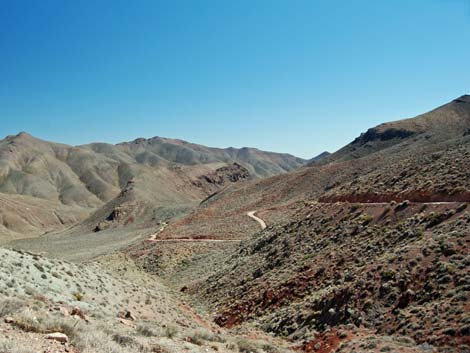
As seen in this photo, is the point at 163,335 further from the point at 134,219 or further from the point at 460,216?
the point at 134,219

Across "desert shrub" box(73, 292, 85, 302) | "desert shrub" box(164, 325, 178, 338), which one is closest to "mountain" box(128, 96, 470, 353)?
"desert shrub" box(164, 325, 178, 338)

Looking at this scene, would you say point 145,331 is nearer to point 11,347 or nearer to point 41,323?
point 41,323

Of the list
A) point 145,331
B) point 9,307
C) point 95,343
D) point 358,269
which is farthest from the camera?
point 358,269

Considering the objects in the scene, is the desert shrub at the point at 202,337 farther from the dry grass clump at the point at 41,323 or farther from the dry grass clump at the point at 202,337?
the dry grass clump at the point at 41,323

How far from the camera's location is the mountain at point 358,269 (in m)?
12.9

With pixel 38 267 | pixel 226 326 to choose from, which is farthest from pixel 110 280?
pixel 226 326

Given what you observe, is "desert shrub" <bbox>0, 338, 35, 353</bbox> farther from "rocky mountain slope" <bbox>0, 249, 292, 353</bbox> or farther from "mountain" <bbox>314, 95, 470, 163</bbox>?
"mountain" <bbox>314, 95, 470, 163</bbox>

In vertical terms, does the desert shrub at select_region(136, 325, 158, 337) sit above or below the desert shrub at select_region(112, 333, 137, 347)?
below

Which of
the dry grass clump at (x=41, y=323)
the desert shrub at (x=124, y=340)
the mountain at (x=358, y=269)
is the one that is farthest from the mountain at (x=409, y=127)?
the dry grass clump at (x=41, y=323)

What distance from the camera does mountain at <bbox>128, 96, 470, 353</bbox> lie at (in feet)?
42.2

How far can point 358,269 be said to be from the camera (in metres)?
17.5

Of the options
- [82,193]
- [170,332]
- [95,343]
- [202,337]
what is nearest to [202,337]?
[202,337]

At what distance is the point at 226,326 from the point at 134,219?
229 feet

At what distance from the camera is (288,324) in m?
16.0
